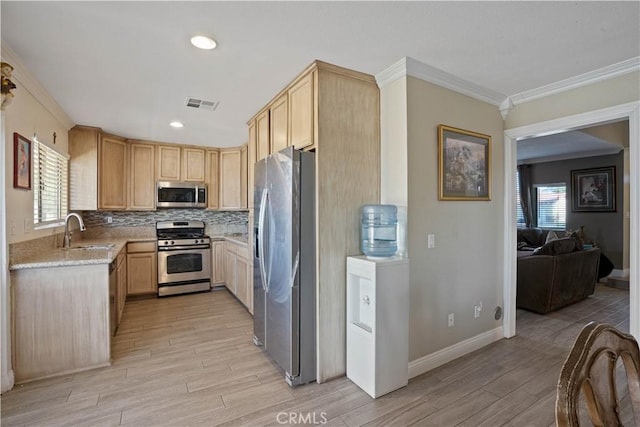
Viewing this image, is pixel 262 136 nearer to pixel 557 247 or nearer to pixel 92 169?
pixel 92 169

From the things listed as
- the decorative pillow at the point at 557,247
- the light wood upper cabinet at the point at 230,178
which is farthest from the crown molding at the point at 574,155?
the light wood upper cabinet at the point at 230,178

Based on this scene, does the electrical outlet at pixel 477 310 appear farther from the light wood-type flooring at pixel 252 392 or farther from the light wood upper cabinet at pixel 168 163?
the light wood upper cabinet at pixel 168 163

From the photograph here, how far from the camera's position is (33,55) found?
2.26 meters

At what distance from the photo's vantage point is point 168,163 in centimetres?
512

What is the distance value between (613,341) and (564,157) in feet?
25.7

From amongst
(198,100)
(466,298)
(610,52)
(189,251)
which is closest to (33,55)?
(198,100)

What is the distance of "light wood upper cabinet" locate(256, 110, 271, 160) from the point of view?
3.30 meters

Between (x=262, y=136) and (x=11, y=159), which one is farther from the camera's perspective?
(x=262, y=136)

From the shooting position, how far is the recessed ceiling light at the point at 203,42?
6.63 feet

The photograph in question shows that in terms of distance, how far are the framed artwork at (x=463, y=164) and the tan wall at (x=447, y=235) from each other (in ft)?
0.21

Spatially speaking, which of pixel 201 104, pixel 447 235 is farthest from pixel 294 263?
pixel 201 104

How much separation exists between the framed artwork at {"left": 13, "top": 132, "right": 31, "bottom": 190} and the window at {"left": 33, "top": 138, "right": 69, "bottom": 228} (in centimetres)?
32

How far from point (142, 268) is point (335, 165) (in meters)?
3.78

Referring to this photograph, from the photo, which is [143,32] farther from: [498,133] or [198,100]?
[498,133]
